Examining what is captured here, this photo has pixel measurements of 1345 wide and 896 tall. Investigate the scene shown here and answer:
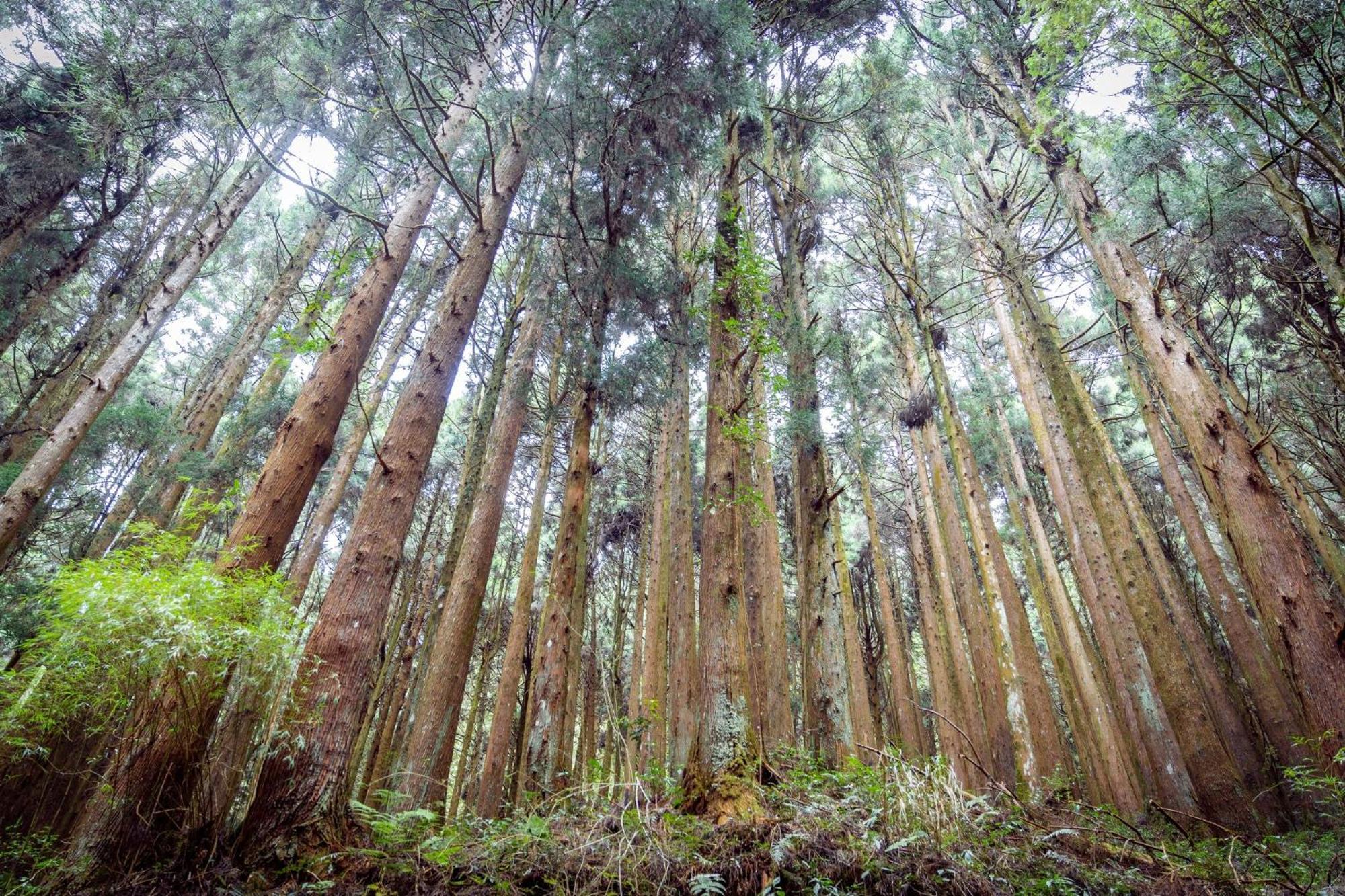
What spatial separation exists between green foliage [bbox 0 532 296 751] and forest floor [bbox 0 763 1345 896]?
52 centimetres

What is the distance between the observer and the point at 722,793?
127 inches

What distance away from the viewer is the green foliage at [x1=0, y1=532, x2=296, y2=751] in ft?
6.66

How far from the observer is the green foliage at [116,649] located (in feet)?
6.66

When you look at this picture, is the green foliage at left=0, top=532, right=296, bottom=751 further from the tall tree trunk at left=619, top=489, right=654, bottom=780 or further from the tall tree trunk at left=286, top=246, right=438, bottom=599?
the tall tree trunk at left=619, top=489, right=654, bottom=780

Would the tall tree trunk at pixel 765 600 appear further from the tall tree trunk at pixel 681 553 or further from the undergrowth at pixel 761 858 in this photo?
the undergrowth at pixel 761 858

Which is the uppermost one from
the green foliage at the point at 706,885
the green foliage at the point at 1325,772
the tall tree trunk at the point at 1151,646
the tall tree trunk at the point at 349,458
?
the tall tree trunk at the point at 349,458

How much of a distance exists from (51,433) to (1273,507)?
12.6 meters

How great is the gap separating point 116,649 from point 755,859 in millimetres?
2653

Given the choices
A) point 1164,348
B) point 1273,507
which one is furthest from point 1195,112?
point 1273,507

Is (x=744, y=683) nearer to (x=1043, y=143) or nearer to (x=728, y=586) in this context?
(x=728, y=586)

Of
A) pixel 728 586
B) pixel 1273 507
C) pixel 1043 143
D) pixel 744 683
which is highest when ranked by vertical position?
pixel 1043 143

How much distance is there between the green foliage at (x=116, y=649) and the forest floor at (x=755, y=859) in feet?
1.71

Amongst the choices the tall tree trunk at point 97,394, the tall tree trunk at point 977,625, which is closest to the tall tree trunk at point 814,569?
the tall tree trunk at point 977,625

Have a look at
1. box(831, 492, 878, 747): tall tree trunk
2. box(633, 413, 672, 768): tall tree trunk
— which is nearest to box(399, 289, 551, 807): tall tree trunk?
box(633, 413, 672, 768): tall tree trunk
